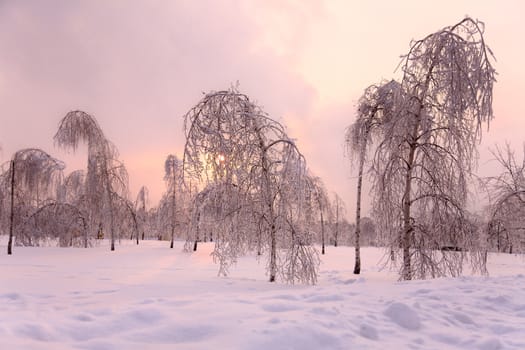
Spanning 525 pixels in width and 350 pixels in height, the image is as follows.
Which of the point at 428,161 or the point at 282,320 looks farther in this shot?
the point at 428,161

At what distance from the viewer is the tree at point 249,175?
23.9 ft

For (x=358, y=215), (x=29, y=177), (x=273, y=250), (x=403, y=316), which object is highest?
(x=29, y=177)

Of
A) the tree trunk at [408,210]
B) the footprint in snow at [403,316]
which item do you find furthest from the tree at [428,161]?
the footprint in snow at [403,316]

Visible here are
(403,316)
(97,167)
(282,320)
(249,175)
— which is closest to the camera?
(282,320)

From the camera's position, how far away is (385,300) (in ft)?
15.5

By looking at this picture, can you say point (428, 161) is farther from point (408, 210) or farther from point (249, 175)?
point (249, 175)

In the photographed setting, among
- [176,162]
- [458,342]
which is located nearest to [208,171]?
[458,342]

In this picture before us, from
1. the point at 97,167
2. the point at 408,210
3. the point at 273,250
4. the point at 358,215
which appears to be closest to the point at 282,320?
the point at 273,250

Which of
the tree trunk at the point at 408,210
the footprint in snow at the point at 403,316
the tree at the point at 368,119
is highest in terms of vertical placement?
the tree at the point at 368,119

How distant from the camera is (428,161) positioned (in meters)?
8.30

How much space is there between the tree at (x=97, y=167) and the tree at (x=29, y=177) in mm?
2511

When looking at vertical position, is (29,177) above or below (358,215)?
above

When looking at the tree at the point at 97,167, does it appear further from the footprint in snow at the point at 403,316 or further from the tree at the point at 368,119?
the footprint in snow at the point at 403,316

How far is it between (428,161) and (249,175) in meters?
4.07
